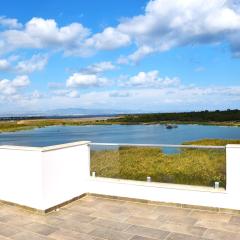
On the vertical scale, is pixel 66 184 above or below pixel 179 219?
above

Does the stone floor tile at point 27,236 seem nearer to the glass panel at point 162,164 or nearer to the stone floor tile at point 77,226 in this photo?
the stone floor tile at point 77,226

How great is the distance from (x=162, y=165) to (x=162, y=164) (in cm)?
2

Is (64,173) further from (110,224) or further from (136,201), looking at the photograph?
(110,224)

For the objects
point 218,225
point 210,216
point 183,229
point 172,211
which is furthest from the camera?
point 172,211

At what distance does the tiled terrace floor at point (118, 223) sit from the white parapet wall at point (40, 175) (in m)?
0.21

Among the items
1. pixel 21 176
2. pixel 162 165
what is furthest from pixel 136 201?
pixel 21 176

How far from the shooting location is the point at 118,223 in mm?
4852

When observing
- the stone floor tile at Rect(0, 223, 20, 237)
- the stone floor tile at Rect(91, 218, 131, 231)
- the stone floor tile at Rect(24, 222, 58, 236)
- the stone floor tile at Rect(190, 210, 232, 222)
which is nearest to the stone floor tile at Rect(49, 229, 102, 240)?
the stone floor tile at Rect(24, 222, 58, 236)

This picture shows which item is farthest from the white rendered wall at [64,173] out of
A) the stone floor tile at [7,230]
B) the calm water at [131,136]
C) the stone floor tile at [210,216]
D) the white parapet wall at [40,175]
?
the calm water at [131,136]

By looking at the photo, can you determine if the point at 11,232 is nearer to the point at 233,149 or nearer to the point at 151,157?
the point at 151,157

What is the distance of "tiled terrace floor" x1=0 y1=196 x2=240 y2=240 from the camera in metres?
4.37

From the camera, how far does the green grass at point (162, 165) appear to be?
5.53 metres

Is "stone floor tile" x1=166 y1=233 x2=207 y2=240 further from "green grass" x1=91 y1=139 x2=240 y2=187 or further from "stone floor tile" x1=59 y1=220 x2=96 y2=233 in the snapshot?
"green grass" x1=91 y1=139 x2=240 y2=187

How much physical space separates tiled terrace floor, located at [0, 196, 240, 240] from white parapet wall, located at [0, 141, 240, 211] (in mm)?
185
